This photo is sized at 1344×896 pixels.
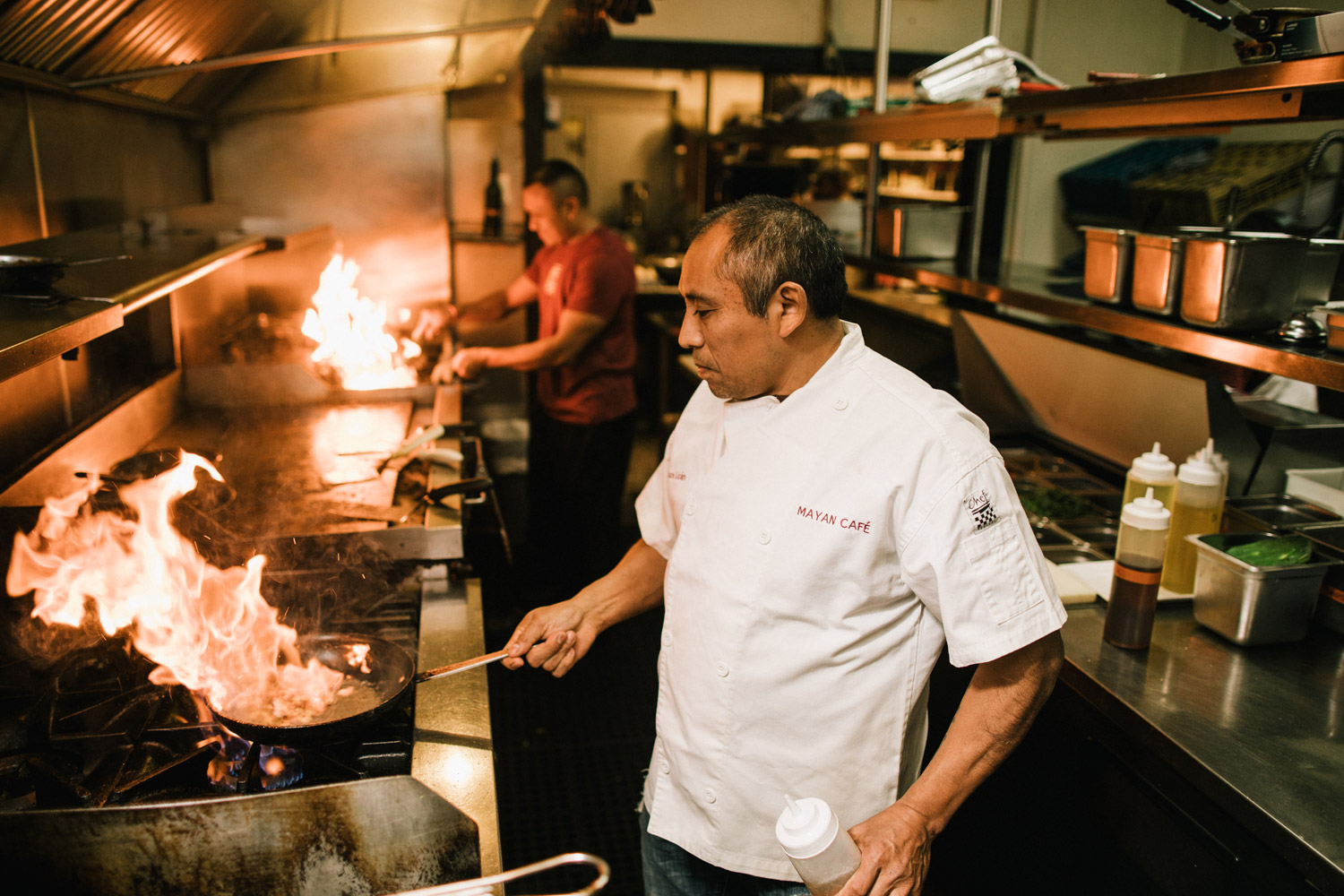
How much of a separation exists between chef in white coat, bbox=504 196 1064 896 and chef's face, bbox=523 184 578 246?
2.51 meters

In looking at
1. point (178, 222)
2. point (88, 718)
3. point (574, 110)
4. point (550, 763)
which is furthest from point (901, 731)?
point (574, 110)

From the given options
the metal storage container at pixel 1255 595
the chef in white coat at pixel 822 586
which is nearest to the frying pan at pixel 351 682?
the chef in white coat at pixel 822 586

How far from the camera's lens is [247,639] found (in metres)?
1.67

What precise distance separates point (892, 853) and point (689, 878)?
49cm

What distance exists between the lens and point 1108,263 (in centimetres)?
219

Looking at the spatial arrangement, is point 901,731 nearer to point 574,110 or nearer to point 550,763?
point 550,763

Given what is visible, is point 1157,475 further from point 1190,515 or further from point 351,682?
point 351,682

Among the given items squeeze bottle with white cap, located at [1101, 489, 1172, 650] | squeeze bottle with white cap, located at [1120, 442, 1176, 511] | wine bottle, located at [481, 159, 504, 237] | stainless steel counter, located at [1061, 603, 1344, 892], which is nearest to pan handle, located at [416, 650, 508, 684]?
stainless steel counter, located at [1061, 603, 1344, 892]

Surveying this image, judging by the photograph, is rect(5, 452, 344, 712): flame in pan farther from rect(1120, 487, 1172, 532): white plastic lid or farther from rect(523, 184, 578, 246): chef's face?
rect(523, 184, 578, 246): chef's face

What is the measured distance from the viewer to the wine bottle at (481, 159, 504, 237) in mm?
5211

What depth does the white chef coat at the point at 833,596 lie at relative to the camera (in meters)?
1.26

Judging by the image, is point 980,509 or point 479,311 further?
point 479,311

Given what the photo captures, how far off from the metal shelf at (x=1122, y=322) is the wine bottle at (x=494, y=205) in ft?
8.59

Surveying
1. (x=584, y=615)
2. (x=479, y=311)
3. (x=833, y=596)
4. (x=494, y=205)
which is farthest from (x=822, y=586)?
(x=494, y=205)
